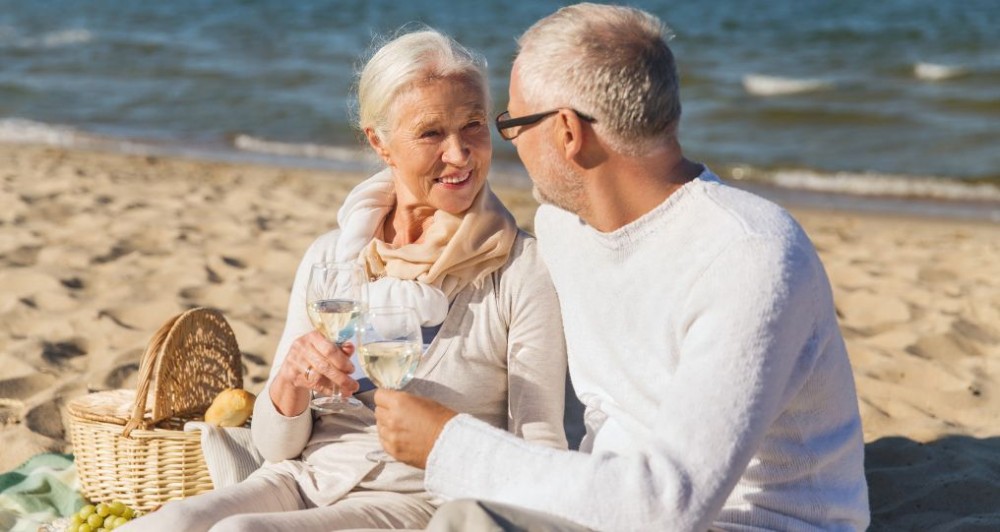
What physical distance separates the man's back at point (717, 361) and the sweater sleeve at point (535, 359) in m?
0.24

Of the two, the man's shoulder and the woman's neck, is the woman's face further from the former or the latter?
the man's shoulder

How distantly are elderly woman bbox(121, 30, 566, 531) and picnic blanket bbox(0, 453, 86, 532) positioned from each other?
3.82 ft

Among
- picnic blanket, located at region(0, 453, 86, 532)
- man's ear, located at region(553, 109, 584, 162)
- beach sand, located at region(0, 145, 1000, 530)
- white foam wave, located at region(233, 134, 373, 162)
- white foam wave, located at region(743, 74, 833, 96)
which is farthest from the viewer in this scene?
white foam wave, located at region(743, 74, 833, 96)

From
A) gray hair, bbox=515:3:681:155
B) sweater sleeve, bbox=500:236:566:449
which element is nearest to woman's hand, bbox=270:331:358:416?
sweater sleeve, bbox=500:236:566:449

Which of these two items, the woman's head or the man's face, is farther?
the woman's head

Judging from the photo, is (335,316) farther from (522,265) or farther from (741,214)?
(741,214)

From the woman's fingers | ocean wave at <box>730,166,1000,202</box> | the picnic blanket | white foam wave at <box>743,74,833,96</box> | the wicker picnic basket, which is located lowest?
ocean wave at <box>730,166,1000,202</box>

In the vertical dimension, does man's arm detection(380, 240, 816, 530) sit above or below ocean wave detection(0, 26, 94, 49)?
above

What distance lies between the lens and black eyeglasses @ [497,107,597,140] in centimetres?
240

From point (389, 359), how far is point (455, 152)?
0.80 meters

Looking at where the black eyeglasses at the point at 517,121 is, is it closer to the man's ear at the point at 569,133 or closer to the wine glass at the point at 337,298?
the man's ear at the point at 569,133

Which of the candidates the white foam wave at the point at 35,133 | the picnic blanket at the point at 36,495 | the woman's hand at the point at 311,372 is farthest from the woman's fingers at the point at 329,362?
the white foam wave at the point at 35,133

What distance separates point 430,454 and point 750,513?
0.67m

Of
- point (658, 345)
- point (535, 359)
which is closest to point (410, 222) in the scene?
point (535, 359)
